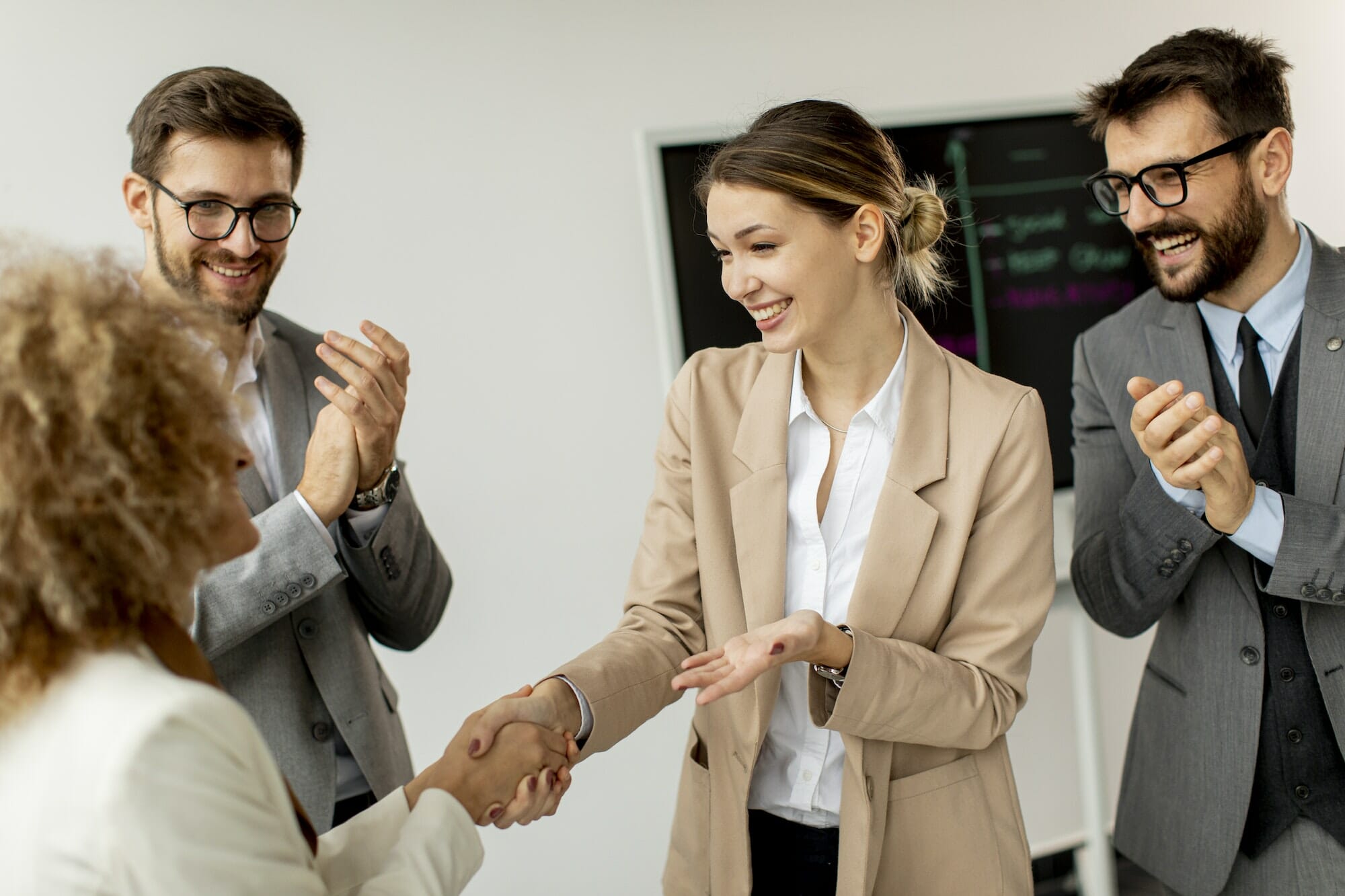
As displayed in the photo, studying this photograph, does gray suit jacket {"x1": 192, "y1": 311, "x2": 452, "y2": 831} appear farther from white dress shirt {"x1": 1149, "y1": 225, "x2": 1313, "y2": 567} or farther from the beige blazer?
white dress shirt {"x1": 1149, "y1": 225, "x2": 1313, "y2": 567}

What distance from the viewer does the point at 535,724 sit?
64.8 inches

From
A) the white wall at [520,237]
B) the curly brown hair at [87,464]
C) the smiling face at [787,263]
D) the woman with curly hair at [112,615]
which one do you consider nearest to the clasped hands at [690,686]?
the smiling face at [787,263]

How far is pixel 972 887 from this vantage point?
162cm

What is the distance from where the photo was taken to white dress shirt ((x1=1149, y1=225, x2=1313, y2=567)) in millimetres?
1750

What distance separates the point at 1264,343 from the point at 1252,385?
0.08 meters

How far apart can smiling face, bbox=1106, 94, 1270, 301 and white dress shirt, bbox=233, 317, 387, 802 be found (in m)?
1.43

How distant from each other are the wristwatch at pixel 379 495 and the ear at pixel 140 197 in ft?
1.87

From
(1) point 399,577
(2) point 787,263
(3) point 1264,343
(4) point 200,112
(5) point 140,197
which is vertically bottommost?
(1) point 399,577

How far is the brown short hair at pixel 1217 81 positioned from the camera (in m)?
1.90

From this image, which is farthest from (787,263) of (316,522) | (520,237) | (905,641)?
(520,237)

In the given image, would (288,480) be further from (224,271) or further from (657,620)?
(657,620)

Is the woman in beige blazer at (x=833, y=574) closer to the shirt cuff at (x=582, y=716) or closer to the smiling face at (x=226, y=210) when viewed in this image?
the shirt cuff at (x=582, y=716)

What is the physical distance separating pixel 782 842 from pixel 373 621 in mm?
783

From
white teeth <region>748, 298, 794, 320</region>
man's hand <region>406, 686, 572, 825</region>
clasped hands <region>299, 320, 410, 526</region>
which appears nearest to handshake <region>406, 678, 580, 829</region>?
man's hand <region>406, 686, 572, 825</region>
